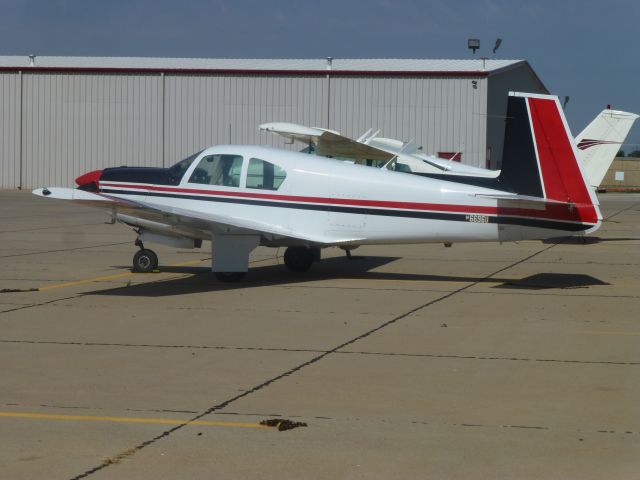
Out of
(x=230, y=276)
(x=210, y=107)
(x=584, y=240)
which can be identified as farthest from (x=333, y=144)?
(x=210, y=107)

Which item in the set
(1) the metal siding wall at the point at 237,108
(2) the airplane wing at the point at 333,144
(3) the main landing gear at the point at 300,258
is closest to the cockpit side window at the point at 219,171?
(3) the main landing gear at the point at 300,258

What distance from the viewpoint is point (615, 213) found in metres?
34.5

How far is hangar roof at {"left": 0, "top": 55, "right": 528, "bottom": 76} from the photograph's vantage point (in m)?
47.7

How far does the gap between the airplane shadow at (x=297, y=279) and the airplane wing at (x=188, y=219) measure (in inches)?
28.9

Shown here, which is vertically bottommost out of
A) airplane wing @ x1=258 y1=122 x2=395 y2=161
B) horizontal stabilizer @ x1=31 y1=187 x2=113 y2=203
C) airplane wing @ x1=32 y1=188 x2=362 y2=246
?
airplane wing @ x1=32 y1=188 x2=362 y2=246

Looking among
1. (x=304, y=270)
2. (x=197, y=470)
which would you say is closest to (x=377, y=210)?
(x=304, y=270)

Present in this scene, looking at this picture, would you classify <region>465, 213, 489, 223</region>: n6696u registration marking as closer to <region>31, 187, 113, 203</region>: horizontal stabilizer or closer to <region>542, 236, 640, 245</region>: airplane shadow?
<region>31, 187, 113, 203</region>: horizontal stabilizer

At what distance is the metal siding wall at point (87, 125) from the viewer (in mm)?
48344

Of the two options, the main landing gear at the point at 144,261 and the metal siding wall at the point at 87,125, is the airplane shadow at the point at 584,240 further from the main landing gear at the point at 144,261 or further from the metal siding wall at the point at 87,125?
the metal siding wall at the point at 87,125

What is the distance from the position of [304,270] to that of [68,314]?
4876 millimetres

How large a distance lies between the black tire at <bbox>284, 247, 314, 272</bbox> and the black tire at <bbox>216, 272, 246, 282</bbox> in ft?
4.81

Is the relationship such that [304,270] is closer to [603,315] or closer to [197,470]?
[603,315]

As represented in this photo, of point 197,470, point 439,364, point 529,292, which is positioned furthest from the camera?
point 529,292

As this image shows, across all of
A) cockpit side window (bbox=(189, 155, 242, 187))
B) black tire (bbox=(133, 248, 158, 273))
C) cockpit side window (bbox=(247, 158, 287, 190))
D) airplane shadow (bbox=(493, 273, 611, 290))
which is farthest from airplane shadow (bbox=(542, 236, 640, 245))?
black tire (bbox=(133, 248, 158, 273))
